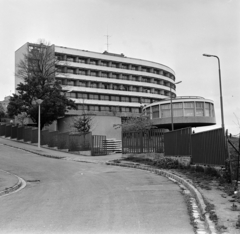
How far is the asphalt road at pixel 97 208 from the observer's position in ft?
20.6

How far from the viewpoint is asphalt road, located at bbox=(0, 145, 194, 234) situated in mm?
6281

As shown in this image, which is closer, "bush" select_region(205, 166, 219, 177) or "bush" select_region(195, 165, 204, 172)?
"bush" select_region(205, 166, 219, 177)

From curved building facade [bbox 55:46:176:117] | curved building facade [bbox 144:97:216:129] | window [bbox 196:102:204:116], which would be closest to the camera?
curved building facade [bbox 144:97:216:129]

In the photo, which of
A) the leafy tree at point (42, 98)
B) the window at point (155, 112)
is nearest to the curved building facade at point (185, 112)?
the window at point (155, 112)

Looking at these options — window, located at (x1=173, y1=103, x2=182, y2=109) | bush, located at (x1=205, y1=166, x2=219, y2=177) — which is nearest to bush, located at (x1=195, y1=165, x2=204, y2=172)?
bush, located at (x1=205, y1=166, x2=219, y2=177)

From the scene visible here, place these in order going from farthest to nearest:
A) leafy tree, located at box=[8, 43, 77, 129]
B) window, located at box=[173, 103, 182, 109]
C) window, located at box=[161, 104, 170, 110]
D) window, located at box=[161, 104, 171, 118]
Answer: window, located at box=[161, 104, 170, 110] < window, located at box=[161, 104, 171, 118] < window, located at box=[173, 103, 182, 109] < leafy tree, located at box=[8, 43, 77, 129]

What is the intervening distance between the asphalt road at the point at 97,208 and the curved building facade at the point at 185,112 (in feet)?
156

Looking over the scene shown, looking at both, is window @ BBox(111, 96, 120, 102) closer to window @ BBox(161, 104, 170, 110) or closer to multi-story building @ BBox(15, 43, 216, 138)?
multi-story building @ BBox(15, 43, 216, 138)

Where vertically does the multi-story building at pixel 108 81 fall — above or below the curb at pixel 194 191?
above

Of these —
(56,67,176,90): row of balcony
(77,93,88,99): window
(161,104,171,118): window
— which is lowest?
(161,104,171,118): window

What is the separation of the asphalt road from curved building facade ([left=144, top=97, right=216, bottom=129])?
156 feet

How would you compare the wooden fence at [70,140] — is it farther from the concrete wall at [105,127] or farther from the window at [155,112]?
the window at [155,112]

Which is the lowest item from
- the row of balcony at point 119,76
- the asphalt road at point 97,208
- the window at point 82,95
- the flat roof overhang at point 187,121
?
the asphalt road at point 97,208

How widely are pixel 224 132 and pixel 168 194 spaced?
3.14m
